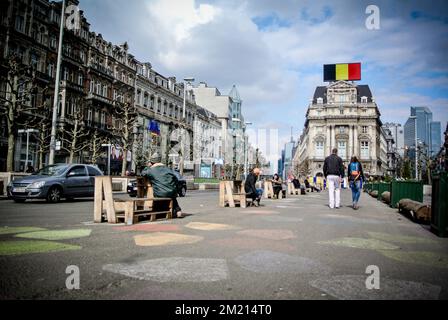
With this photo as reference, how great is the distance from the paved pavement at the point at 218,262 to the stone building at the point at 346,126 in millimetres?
91367

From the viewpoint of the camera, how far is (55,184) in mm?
14438

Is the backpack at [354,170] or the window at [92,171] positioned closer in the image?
the backpack at [354,170]

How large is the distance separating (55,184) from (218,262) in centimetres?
1253

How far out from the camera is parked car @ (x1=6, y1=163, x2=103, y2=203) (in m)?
13.8

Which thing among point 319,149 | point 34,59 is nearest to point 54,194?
point 34,59

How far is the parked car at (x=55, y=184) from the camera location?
542 inches

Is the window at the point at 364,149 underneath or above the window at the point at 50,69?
underneath

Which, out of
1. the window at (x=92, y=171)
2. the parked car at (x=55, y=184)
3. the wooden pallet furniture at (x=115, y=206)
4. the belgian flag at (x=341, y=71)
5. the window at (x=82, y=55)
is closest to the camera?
the wooden pallet furniture at (x=115, y=206)

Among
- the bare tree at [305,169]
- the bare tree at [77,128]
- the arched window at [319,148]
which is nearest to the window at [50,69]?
the bare tree at [77,128]

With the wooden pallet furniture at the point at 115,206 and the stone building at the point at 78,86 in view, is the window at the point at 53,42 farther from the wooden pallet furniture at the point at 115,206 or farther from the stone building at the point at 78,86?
the wooden pallet furniture at the point at 115,206

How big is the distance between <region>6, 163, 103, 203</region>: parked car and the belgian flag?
83.3m

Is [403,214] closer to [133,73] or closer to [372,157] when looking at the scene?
[133,73]

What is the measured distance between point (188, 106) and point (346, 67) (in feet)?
153

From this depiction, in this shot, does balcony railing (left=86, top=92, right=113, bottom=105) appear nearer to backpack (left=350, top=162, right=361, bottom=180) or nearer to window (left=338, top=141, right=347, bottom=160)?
backpack (left=350, top=162, right=361, bottom=180)
